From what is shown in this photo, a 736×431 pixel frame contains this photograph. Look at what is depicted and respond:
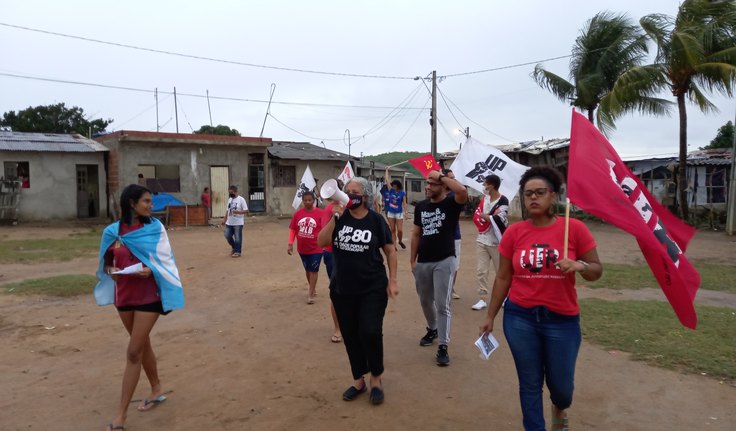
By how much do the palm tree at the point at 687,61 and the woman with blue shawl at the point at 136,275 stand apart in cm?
1743

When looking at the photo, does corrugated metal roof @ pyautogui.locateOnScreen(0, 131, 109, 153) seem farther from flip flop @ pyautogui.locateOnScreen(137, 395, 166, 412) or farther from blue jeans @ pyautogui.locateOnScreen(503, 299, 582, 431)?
blue jeans @ pyautogui.locateOnScreen(503, 299, 582, 431)

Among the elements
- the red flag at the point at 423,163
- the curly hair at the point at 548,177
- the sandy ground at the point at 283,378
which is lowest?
the sandy ground at the point at 283,378

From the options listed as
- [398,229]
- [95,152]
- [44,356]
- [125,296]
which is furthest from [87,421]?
[95,152]

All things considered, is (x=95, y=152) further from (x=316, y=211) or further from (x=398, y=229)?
(x=316, y=211)

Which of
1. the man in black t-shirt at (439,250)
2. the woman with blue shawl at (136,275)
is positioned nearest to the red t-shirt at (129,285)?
the woman with blue shawl at (136,275)

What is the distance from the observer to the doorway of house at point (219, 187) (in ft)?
73.6

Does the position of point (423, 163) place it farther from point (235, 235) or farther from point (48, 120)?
point (48, 120)

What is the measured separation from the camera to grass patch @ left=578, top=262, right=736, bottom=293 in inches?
350

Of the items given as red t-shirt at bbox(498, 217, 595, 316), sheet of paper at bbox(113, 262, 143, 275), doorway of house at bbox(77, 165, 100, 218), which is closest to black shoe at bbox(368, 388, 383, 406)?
red t-shirt at bbox(498, 217, 595, 316)

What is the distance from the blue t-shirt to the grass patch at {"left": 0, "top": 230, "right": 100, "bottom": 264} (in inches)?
292

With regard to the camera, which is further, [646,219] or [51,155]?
[51,155]

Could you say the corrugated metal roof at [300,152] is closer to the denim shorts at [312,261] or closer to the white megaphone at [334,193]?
the denim shorts at [312,261]

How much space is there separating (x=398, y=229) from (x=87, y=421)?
9.64 metres

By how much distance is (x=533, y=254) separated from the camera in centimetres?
309
